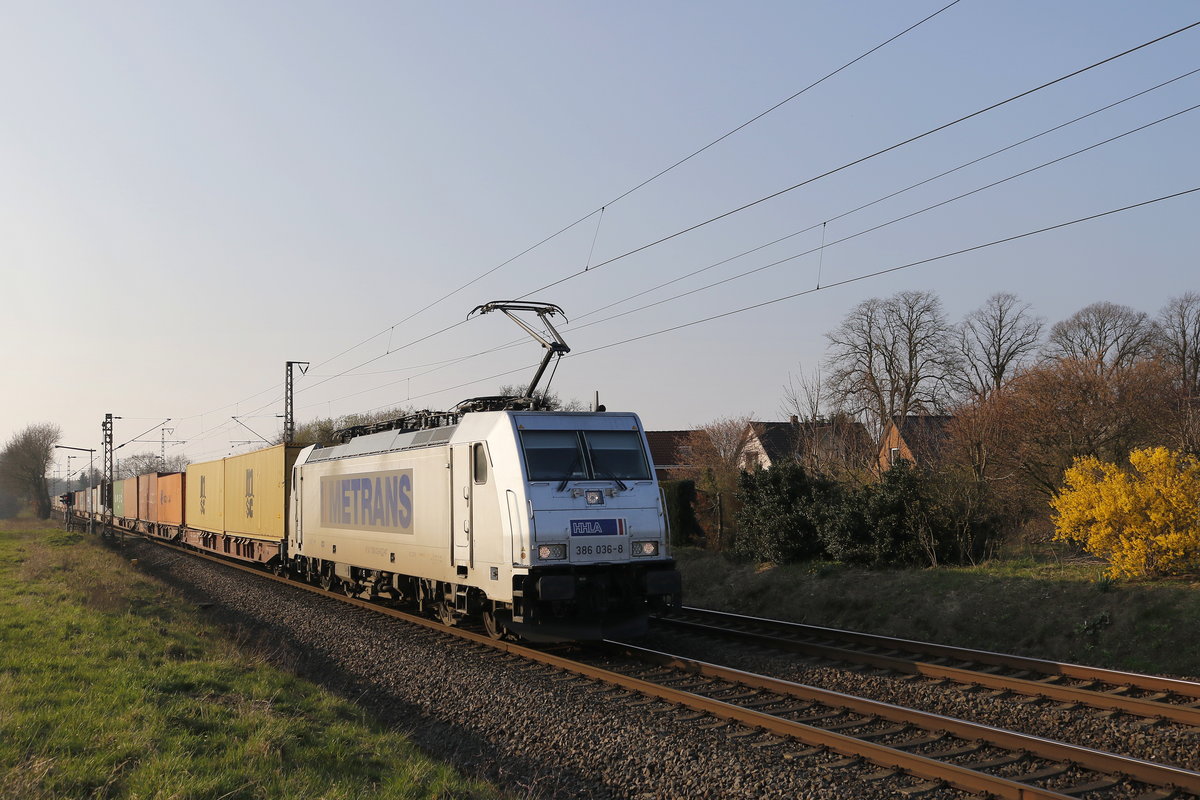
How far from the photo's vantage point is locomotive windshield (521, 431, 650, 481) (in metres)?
11.6

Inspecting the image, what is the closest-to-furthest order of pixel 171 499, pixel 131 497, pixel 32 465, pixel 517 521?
pixel 517 521 < pixel 171 499 < pixel 131 497 < pixel 32 465

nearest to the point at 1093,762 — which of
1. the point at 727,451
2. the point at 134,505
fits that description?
the point at 727,451

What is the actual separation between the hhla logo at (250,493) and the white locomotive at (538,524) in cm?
1255

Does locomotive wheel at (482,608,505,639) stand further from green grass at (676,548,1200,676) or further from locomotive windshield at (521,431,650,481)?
green grass at (676,548,1200,676)

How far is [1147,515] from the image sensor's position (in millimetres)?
12445

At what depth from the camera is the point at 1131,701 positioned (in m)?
8.03

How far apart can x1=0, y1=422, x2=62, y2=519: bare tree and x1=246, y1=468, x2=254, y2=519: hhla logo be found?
72.4m

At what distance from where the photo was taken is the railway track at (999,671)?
26.9 feet

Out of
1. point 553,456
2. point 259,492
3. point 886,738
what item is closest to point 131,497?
point 259,492

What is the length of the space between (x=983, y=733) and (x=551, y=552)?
544cm

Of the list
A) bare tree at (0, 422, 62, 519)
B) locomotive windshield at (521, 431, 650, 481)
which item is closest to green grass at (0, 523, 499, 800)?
locomotive windshield at (521, 431, 650, 481)

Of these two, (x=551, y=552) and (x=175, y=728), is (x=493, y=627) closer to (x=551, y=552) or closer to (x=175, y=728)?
(x=551, y=552)

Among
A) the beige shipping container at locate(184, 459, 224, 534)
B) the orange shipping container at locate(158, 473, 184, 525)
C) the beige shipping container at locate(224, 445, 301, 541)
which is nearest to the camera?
the beige shipping container at locate(224, 445, 301, 541)

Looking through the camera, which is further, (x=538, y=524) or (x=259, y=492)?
(x=259, y=492)
